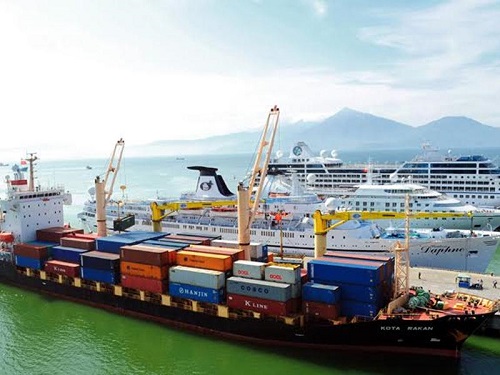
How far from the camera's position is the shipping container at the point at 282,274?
72.3ft

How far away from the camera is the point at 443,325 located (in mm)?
19875

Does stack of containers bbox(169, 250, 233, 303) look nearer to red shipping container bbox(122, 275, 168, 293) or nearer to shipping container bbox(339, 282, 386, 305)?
red shipping container bbox(122, 275, 168, 293)

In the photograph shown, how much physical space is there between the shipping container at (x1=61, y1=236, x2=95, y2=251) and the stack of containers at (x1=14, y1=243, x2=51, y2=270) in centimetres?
152

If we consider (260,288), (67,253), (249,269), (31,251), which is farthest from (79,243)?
(260,288)

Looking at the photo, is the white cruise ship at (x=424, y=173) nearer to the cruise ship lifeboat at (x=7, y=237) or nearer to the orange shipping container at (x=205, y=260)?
the cruise ship lifeboat at (x=7, y=237)

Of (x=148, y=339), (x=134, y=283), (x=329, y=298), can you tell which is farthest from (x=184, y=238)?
(x=329, y=298)

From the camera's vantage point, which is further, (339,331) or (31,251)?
(31,251)

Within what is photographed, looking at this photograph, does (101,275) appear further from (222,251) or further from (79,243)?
(222,251)

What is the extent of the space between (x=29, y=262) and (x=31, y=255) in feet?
1.96

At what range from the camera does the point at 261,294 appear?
72.6 feet

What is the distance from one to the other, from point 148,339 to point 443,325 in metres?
15.6

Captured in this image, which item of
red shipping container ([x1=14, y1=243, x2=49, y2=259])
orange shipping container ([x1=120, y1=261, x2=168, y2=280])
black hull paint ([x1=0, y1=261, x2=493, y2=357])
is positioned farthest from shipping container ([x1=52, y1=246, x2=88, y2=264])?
black hull paint ([x1=0, y1=261, x2=493, y2=357])

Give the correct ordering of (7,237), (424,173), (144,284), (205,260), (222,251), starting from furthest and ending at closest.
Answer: (424,173) → (7,237) → (144,284) → (222,251) → (205,260)

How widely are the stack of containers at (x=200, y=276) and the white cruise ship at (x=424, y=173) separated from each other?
3427 cm
